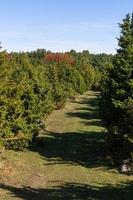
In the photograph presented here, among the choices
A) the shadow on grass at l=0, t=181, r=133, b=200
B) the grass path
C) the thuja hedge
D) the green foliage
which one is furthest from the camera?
the green foliage

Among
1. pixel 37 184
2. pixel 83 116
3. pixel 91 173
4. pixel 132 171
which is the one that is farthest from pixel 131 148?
pixel 83 116

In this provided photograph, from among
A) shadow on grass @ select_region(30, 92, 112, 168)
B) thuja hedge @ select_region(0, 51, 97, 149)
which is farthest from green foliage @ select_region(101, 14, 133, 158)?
thuja hedge @ select_region(0, 51, 97, 149)

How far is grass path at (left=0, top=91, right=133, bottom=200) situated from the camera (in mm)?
A: 30453

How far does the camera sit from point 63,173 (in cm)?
3697

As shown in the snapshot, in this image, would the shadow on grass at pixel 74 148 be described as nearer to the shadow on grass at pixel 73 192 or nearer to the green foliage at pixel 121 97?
the green foliage at pixel 121 97

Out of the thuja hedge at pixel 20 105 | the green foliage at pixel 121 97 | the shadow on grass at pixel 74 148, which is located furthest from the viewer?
the shadow on grass at pixel 74 148

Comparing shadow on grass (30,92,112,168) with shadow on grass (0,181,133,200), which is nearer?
shadow on grass (0,181,133,200)

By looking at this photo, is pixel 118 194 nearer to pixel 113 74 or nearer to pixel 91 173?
pixel 91 173

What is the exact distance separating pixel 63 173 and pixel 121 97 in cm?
869

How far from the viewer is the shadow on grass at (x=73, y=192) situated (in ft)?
96.7

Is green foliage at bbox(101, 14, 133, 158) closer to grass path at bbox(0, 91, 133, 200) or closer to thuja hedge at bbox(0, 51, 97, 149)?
grass path at bbox(0, 91, 133, 200)

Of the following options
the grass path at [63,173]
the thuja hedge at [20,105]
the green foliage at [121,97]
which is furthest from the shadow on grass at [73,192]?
the green foliage at [121,97]

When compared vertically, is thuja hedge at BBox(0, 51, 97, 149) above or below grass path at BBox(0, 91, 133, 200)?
above

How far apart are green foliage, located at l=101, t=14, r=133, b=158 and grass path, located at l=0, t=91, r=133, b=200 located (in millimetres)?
2878
